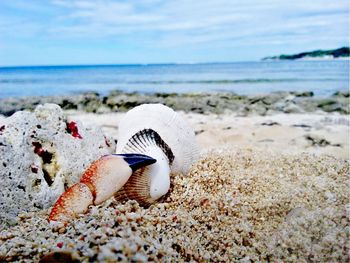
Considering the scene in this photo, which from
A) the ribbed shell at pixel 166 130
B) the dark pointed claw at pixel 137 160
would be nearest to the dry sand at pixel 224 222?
the ribbed shell at pixel 166 130

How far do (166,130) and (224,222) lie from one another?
1.14 meters

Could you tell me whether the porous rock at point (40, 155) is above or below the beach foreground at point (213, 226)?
above

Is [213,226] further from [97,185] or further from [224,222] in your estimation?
[97,185]

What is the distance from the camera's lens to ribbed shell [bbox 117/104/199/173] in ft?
12.1

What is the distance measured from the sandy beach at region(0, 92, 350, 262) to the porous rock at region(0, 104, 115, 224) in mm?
141

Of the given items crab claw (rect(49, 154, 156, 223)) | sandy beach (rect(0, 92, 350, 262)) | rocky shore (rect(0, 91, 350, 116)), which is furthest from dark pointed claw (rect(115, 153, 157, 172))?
rocky shore (rect(0, 91, 350, 116))

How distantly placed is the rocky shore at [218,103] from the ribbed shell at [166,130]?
22.6 feet

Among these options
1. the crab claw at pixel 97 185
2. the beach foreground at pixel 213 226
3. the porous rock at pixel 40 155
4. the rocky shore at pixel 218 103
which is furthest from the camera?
the rocky shore at pixel 218 103

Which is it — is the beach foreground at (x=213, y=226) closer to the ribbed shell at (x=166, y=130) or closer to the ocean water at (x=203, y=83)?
the ribbed shell at (x=166, y=130)

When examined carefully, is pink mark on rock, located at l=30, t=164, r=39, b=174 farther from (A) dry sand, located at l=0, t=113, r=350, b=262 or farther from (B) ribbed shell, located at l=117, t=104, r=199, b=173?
(B) ribbed shell, located at l=117, t=104, r=199, b=173

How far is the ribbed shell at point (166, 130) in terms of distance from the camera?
3.68m

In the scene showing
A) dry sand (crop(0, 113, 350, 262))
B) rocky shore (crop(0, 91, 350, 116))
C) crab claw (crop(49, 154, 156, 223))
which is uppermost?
crab claw (crop(49, 154, 156, 223))

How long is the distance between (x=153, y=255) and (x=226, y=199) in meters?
1.22

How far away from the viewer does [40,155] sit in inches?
131
